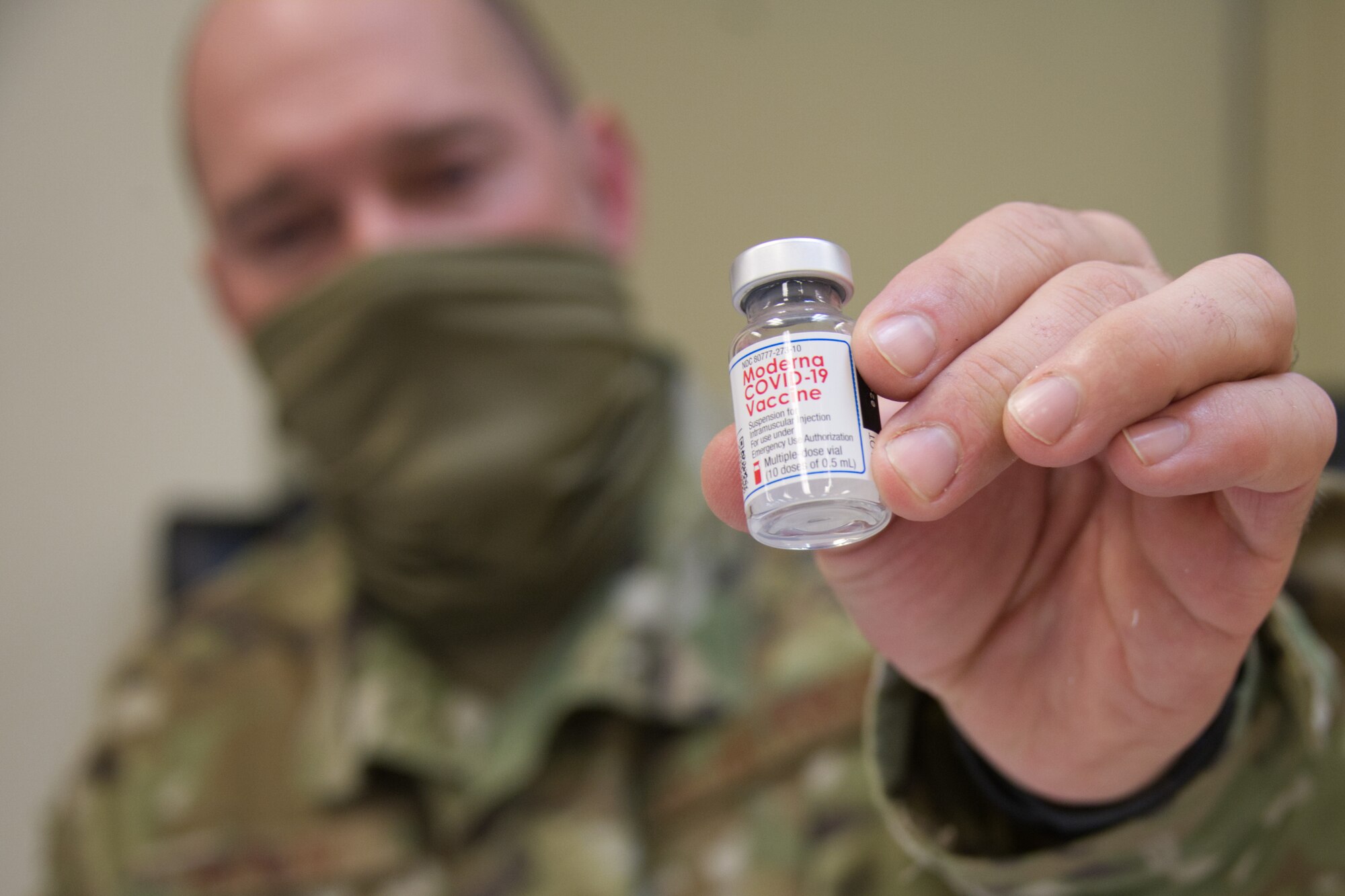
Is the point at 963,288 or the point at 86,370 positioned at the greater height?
the point at 963,288

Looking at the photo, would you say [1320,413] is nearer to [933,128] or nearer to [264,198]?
[933,128]

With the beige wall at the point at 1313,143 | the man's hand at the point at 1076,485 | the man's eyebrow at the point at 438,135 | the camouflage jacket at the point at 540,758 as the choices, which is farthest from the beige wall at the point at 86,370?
the beige wall at the point at 1313,143

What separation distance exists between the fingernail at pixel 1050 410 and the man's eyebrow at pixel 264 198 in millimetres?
1161

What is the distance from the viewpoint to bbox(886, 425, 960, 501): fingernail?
461 mm

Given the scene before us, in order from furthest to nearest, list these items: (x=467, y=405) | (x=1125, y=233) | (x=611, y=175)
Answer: (x=611, y=175)
(x=467, y=405)
(x=1125, y=233)

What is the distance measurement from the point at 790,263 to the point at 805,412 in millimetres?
87

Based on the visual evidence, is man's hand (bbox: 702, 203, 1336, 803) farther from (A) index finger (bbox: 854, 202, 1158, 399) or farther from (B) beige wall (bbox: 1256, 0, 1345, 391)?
(B) beige wall (bbox: 1256, 0, 1345, 391)

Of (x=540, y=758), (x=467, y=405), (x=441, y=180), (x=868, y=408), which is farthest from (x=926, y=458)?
(x=441, y=180)

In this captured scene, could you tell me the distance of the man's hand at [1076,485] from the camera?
18.2 inches

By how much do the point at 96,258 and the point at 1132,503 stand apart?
6.93ft

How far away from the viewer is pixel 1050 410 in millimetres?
451

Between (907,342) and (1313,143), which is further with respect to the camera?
(1313,143)

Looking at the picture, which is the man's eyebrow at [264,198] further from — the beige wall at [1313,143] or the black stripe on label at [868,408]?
the beige wall at [1313,143]

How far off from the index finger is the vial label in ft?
0.04
